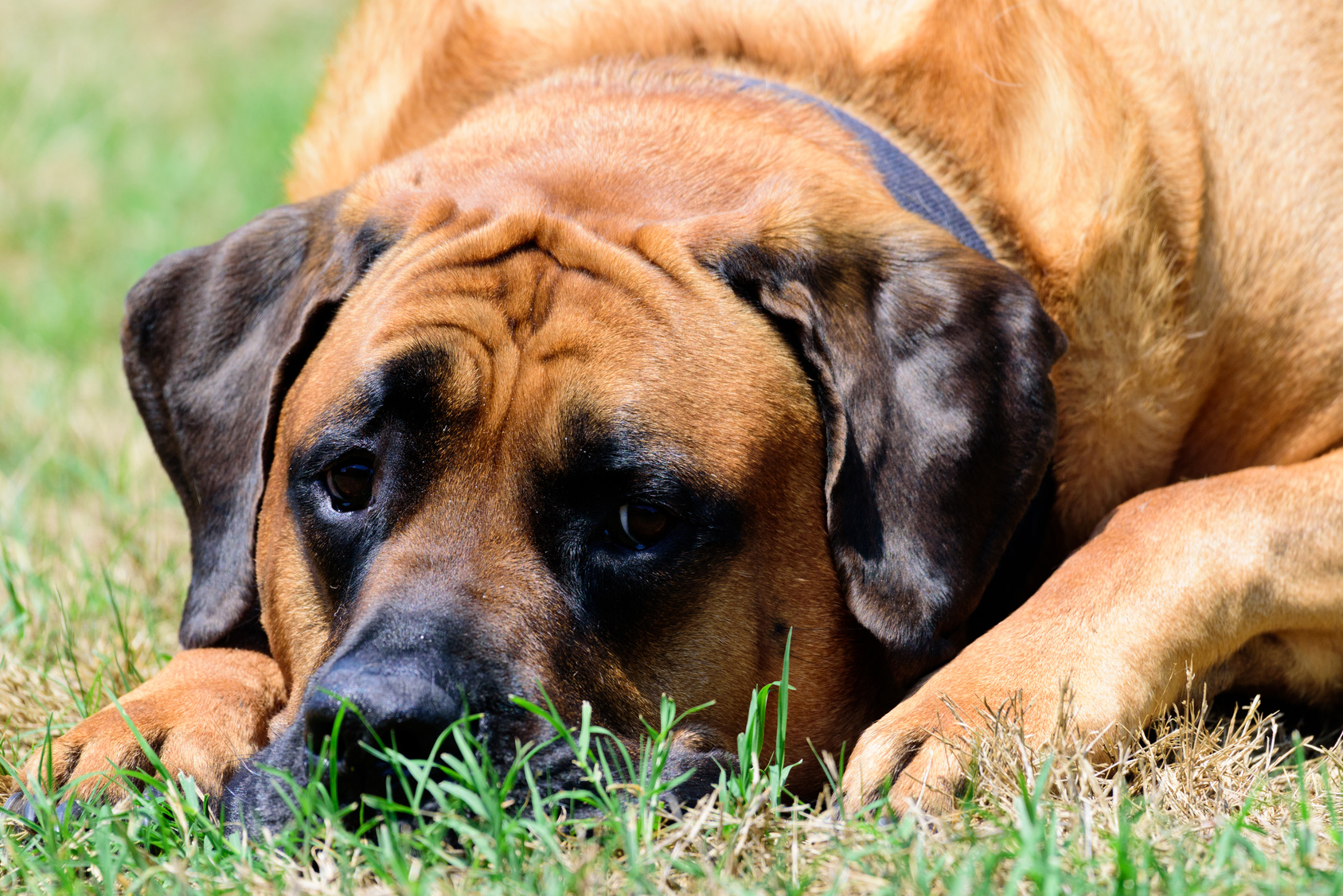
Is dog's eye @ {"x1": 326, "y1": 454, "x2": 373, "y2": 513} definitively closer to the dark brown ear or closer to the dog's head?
the dog's head

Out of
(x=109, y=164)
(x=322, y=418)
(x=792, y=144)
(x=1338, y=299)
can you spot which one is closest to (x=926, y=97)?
(x=792, y=144)

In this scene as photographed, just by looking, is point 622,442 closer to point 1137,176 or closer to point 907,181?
point 907,181

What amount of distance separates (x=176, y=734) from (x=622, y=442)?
911 millimetres

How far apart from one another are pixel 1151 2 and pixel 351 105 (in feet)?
6.26

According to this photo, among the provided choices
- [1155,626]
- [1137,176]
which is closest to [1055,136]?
[1137,176]

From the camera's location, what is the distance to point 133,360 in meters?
2.90

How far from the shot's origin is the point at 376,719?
2.03m

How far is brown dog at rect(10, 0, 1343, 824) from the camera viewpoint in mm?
2283

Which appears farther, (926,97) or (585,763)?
(926,97)

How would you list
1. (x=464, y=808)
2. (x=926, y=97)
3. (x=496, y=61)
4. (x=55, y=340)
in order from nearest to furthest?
(x=464, y=808) → (x=926, y=97) → (x=496, y=61) → (x=55, y=340)

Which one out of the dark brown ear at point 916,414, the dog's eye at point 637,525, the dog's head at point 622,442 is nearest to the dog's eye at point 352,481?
the dog's head at point 622,442

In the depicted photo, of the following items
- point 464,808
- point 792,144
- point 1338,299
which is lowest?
point 464,808

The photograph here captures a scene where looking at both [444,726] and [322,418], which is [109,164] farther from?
[444,726]

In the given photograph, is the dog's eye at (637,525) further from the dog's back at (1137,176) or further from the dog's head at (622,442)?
the dog's back at (1137,176)
